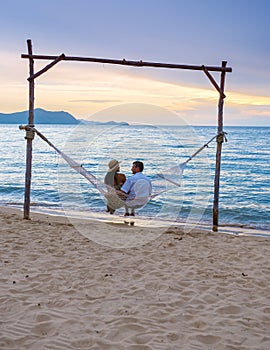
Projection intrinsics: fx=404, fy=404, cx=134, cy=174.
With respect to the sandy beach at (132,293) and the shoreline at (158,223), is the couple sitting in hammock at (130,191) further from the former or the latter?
the shoreline at (158,223)

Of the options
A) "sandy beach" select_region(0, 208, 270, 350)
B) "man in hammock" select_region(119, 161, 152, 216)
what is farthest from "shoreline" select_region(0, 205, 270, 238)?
"sandy beach" select_region(0, 208, 270, 350)

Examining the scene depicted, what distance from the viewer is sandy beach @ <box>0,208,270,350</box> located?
2121 millimetres

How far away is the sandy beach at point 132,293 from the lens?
2.12 m

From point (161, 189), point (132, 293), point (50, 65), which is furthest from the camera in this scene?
point (161, 189)

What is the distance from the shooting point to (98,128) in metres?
4.30

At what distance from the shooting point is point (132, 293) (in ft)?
9.00

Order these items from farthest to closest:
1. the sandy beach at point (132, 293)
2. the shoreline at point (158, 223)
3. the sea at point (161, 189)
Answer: the shoreline at point (158, 223) → the sea at point (161, 189) → the sandy beach at point (132, 293)

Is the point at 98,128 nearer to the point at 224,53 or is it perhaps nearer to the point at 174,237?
the point at 174,237

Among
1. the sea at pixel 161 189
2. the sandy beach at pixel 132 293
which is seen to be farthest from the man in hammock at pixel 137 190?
Result: the sandy beach at pixel 132 293

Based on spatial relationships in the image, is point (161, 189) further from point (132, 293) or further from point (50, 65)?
point (132, 293)

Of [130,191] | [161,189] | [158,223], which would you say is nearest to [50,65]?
[130,191]

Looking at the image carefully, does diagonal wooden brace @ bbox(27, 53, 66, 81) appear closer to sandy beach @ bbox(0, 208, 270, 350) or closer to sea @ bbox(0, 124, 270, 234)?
sea @ bbox(0, 124, 270, 234)

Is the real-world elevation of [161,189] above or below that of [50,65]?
below

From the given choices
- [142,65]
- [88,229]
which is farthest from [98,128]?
[88,229]
